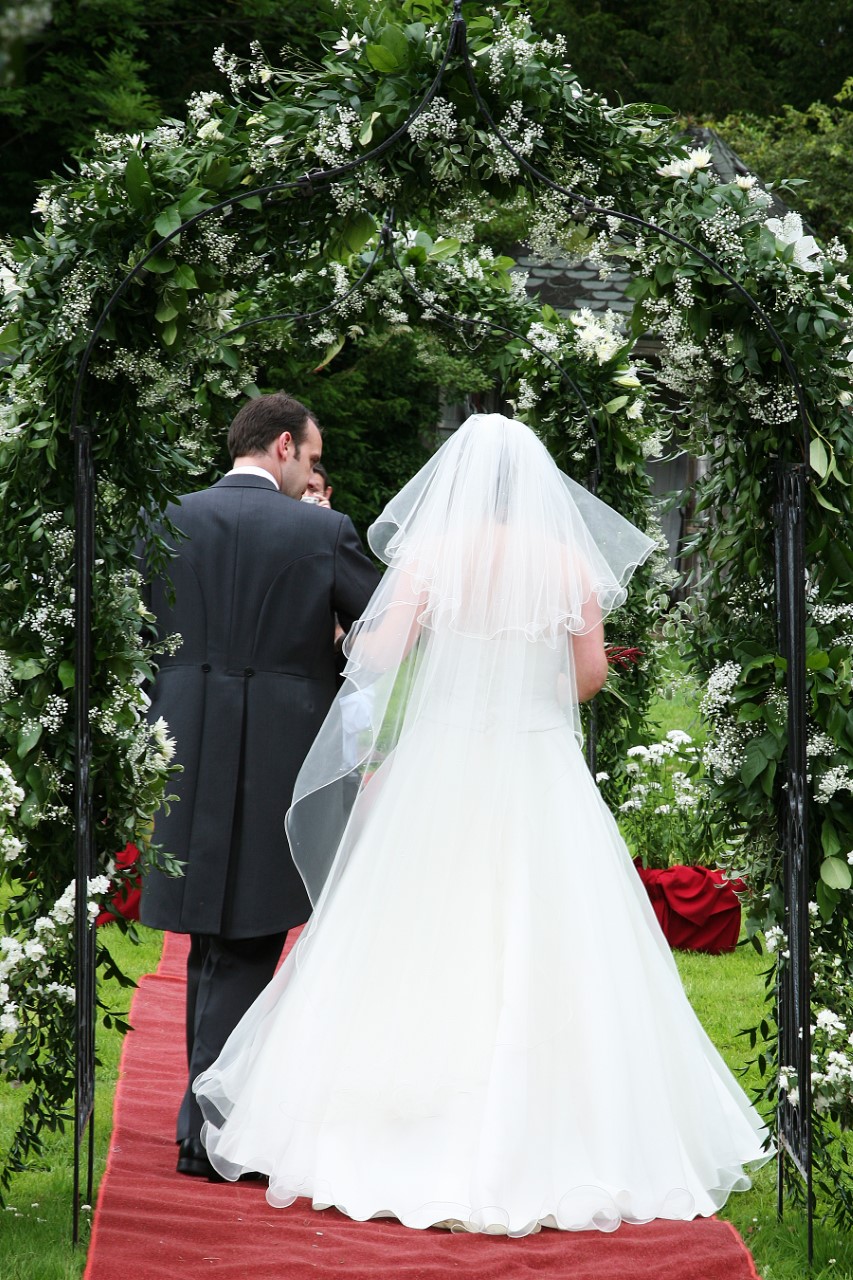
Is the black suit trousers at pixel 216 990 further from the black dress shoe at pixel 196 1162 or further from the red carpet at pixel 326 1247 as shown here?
the red carpet at pixel 326 1247

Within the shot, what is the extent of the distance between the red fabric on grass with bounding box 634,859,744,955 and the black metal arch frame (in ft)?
8.86

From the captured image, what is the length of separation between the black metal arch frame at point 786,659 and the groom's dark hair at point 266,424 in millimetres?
790

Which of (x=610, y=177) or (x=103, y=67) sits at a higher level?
(x=103, y=67)

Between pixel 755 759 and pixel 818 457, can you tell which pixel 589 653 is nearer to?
pixel 755 759

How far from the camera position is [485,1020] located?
11.1ft

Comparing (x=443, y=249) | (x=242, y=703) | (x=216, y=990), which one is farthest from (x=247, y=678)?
(x=443, y=249)

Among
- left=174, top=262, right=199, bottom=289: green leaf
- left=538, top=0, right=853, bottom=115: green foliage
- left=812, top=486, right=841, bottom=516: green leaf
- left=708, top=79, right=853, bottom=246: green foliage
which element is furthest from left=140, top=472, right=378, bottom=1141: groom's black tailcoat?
left=538, top=0, right=853, bottom=115: green foliage

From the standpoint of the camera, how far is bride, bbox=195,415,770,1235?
10.6ft

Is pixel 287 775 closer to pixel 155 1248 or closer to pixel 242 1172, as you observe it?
pixel 242 1172

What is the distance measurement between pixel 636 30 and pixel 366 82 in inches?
653

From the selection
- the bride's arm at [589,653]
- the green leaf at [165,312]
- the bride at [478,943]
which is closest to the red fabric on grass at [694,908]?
the bride at [478,943]

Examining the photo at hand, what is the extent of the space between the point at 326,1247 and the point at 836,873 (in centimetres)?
151

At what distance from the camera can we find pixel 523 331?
19.7 feet

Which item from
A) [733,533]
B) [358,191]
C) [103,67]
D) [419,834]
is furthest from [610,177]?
[103,67]
